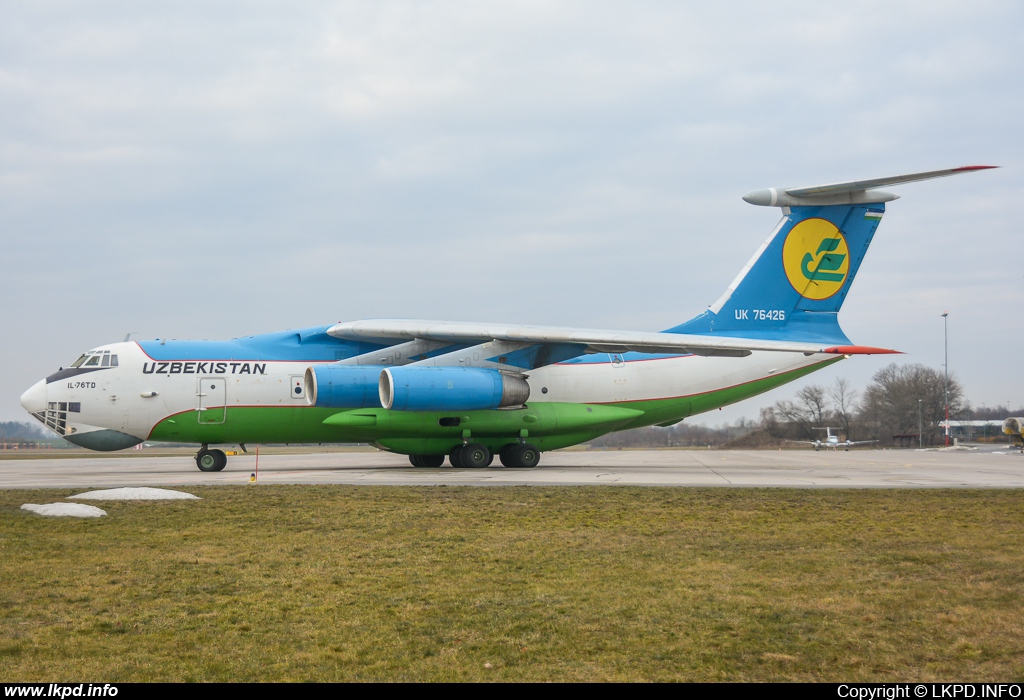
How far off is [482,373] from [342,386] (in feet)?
10.2

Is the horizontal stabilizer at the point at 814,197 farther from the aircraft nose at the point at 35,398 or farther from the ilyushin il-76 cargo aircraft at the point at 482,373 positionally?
the aircraft nose at the point at 35,398

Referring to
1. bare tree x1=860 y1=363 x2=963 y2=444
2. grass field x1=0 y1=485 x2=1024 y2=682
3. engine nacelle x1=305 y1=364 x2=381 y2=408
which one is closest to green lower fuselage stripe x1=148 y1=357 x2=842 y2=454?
engine nacelle x1=305 y1=364 x2=381 y2=408

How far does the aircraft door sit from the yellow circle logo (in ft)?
46.4

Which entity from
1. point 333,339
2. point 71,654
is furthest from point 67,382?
point 71,654

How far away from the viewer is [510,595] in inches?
246

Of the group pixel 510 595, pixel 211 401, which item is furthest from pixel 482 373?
pixel 510 595

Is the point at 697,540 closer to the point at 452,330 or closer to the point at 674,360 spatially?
the point at 452,330

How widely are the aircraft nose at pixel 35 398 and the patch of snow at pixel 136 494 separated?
26.0 ft

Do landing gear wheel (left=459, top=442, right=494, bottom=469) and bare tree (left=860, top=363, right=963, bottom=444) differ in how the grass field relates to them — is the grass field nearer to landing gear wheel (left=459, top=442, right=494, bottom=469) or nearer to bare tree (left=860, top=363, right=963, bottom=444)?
landing gear wheel (left=459, top=442, right=494, bottom=469)

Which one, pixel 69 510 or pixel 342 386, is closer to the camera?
pixel 69 510

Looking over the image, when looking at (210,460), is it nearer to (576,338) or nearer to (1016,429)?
(576,338)

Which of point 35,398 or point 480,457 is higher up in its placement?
point 35,398

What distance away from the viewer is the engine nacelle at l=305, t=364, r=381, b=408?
18.7 meters
